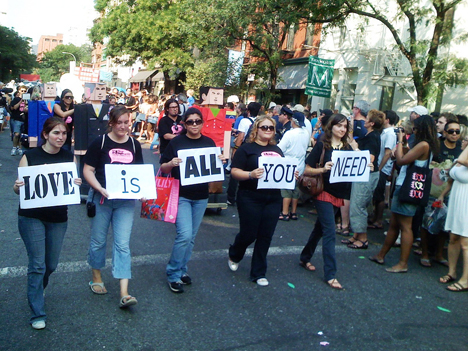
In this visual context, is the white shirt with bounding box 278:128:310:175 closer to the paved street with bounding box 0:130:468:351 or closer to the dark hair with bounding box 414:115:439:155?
the paved street with bounding box 0:130:468:351

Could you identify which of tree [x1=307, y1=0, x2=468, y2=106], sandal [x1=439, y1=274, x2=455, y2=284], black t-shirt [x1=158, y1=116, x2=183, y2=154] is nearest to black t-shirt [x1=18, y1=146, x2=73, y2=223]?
black t-shirt [x1=158, y1=116, x2=183, y2=154]

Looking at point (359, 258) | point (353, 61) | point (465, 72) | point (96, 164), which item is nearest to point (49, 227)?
point (96, 164)

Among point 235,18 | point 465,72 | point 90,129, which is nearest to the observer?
point 90,129

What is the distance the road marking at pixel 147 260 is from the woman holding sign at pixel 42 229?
1100mm

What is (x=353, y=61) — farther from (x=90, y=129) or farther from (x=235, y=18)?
(x=90, y=129)

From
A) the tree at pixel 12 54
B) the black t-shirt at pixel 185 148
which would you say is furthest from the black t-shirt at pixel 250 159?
the tree at pixel 12 54

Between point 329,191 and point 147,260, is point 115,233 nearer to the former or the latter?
point 147,260

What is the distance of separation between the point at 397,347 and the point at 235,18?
16582 millimetres

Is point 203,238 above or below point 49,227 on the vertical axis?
below

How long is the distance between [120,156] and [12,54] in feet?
194

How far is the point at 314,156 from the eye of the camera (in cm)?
556

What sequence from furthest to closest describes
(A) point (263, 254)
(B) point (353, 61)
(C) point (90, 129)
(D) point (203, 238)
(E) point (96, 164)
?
(B) point (353, 61), (C) point (90, 129), (D) point (203, 238), (A) point (263, 254), (E) point (96, 164)

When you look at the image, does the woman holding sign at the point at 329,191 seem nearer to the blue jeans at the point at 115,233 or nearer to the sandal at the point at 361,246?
the sandal at the point at 361,246

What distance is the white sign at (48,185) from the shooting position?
155 inches
